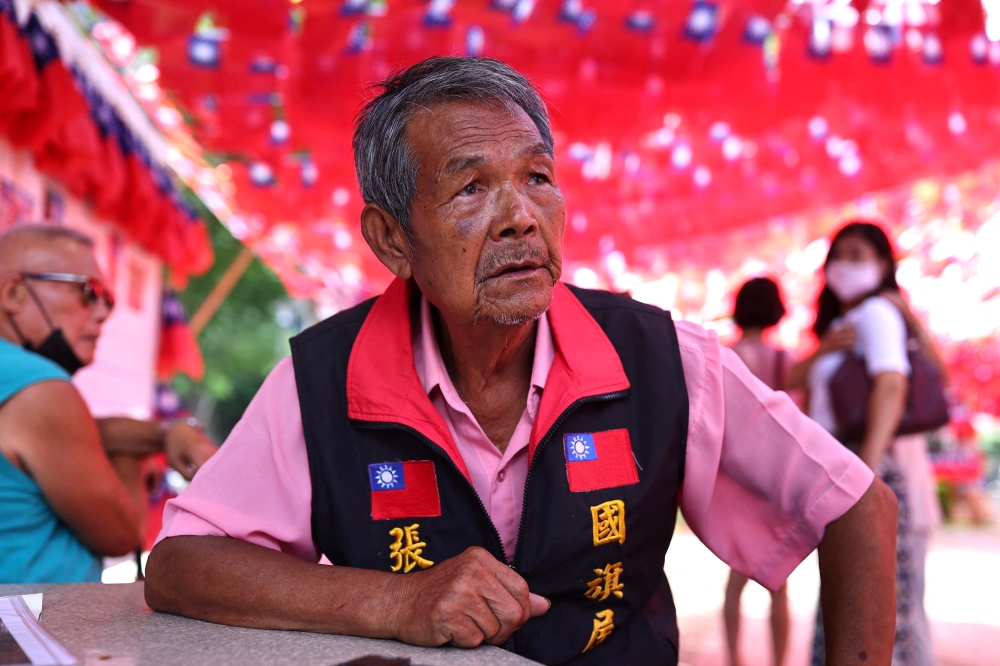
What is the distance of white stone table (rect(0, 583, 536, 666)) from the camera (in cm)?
109

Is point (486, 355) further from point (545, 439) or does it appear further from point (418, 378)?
point (545, 439)

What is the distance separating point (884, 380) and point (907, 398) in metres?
0.15

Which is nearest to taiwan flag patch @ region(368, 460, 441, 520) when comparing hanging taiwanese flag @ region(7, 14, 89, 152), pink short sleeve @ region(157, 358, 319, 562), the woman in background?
pink short sleeve @ region(157, 358, 319, 562)

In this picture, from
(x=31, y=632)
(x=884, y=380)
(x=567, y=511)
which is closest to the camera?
(x=31, y=632)

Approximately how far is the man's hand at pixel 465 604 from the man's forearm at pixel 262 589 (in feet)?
0.14

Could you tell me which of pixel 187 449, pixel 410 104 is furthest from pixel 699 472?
pixel 187 449

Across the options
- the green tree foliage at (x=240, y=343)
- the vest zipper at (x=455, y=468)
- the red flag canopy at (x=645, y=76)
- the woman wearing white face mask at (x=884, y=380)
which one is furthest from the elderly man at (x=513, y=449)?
the green tree foliage at (x=240, y=343)

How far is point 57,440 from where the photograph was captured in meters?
1.99

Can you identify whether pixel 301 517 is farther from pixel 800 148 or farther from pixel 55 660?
pixel 800 148

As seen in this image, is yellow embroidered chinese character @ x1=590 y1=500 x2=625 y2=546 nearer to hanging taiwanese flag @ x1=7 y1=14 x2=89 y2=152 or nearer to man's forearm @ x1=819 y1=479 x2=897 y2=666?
man's forearm @ x1=819 y1=479 x2=897 y2=666

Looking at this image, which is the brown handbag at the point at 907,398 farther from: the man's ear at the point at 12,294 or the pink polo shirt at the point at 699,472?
the man's ear at the point at 12,294

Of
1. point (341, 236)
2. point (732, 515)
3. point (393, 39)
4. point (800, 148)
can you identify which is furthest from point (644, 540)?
point (341, 236)

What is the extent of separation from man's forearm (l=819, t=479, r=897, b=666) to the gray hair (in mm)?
878

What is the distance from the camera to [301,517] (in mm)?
1543
